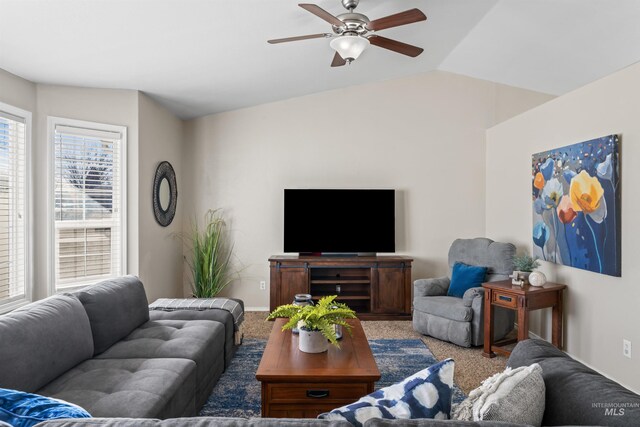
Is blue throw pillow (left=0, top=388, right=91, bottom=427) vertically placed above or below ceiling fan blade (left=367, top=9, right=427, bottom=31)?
below

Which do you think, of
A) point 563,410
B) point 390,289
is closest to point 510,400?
point 563,410

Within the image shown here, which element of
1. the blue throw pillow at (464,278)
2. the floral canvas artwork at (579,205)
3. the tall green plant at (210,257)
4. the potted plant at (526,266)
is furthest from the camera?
the tall green plant at (210,257)

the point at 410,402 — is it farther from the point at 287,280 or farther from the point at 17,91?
the point at 17,91

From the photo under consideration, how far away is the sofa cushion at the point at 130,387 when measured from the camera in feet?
5.80

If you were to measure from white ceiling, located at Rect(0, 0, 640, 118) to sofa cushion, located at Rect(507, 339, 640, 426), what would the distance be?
2.81m

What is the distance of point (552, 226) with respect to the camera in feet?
12.2

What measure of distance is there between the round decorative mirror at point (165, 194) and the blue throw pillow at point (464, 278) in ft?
11.1

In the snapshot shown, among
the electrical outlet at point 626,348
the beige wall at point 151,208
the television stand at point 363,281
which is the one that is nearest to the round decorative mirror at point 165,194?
the beige wall at point 151,208

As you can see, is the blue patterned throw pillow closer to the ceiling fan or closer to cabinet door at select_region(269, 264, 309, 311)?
the ceiling fan

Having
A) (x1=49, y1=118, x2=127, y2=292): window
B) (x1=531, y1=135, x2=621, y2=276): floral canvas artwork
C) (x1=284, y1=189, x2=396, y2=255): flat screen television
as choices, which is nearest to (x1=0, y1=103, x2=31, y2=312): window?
(x1=49, y1=118, x2=127, y2=292): window

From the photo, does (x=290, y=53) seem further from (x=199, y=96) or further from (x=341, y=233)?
(x=341, y=233)

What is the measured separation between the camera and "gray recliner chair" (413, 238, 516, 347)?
3824 mm

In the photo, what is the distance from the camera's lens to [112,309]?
2668 millimetres

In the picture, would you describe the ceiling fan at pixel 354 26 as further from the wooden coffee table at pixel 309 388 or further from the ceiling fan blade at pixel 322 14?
the wooden coffee table at pixel 309 388
